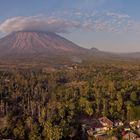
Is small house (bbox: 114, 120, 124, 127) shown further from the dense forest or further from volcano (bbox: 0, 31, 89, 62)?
volcano (bbox: 0, 31, 89, 62)

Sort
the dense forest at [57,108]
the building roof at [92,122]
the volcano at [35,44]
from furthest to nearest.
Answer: the volcano at [35,44], the building roof at [92,122], the dense forest at [57,108]

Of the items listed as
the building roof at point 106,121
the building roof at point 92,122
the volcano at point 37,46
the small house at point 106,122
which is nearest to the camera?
the small house at point 106,122

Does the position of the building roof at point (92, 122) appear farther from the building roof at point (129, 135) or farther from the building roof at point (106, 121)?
the building roof at point (129, 135)

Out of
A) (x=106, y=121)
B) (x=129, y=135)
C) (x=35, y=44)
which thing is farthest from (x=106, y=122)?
(x=35, y=44)

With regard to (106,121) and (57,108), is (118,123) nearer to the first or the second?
(106,121)

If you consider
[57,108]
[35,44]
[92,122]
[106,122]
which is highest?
[35,44]

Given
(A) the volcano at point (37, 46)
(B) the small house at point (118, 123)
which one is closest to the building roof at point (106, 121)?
(B) the small house at point (118, 123)

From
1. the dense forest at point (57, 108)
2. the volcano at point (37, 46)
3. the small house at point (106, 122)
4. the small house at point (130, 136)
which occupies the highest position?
the volcano at point (37, 46)

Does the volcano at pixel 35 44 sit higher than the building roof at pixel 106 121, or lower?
higher

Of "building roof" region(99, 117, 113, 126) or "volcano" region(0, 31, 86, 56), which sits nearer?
"building roof" region(99, 117, 113, 126)

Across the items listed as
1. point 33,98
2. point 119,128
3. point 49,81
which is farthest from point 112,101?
point 49,81

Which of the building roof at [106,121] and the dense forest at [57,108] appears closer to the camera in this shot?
the dense forest at [57,108]

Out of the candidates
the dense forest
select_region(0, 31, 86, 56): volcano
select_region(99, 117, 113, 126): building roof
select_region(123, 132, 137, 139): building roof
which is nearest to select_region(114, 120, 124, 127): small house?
select_region(99, 117, 113, 126): building roof

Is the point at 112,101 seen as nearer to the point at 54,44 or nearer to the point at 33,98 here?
the point at 33,98
